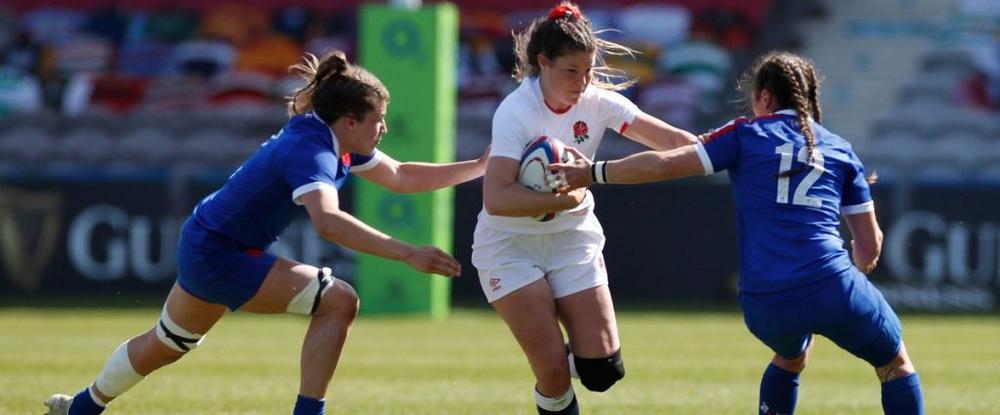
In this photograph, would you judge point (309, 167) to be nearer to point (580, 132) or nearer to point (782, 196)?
point (580, 132)

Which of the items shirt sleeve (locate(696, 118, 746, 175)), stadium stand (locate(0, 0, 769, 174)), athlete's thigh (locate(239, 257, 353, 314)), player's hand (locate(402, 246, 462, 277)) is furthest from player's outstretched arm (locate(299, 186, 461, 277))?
stadium stand (locate(0, 0, 769, 174))

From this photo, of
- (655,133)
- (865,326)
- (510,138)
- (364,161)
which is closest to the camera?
(865,326)

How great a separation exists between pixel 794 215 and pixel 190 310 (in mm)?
2674

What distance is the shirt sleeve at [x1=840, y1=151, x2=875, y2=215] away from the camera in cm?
613

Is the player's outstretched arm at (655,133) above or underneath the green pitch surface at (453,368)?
above

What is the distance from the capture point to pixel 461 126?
67.9 feet

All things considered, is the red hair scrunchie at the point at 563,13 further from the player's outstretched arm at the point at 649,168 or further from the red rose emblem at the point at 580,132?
the player's outstretched arm at the point at 649,168

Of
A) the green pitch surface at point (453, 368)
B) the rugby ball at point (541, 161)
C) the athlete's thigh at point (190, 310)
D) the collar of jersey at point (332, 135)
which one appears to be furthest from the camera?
the green pitch surface at point (453, 368)

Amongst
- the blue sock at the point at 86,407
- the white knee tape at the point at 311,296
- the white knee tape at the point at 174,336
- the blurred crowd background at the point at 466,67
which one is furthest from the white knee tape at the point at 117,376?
the blurred crowd background at the point at 466,67

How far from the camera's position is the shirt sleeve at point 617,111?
6730 millimetres

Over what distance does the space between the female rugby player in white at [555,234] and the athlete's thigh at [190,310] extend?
1215mm

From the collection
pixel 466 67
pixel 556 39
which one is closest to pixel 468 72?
pixel 466 67

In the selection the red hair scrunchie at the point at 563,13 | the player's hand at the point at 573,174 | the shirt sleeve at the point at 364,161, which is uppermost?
the red hair scrunchie at the point at 563,13

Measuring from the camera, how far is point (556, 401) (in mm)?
6578
